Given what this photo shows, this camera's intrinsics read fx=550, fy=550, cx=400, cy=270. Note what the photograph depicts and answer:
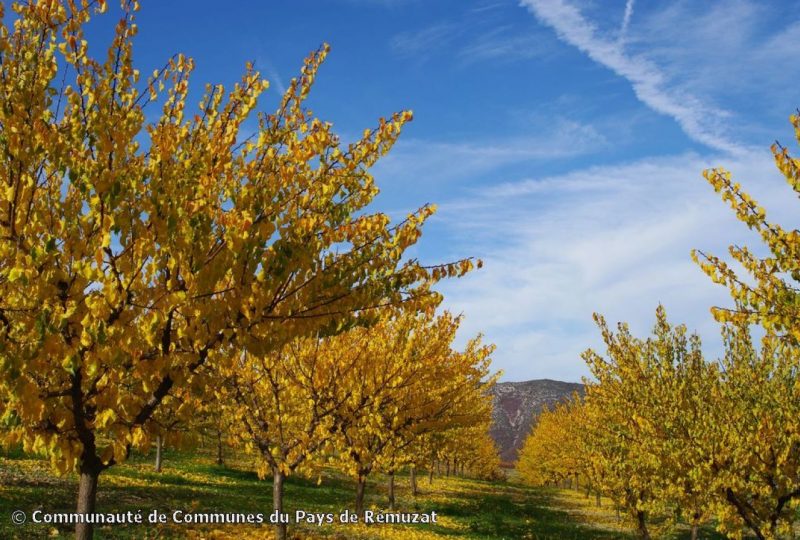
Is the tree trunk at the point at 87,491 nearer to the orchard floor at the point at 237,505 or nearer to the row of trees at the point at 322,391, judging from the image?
the row of trees at the point at 322,391

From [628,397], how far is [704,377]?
191 centimetres

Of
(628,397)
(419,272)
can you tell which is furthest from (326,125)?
(628,397)

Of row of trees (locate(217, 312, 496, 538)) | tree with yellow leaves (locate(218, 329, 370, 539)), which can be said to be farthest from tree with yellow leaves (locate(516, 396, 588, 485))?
tree with yellow leaves (locate(218, 329, 370, 539))

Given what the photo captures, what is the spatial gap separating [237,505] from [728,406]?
14.5 meters

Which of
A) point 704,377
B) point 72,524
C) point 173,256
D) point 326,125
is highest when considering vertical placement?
point 326,125

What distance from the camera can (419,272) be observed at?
17.8ft

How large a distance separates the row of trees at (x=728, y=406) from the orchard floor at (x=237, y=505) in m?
6.79

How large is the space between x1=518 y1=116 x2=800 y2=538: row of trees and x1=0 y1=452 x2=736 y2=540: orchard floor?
22.3 ft

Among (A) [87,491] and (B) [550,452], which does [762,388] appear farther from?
(B) [550,452]

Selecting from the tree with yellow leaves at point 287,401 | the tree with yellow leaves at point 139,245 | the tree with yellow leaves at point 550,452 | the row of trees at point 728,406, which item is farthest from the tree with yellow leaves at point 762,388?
the tree with yellow leaves at point 550,452

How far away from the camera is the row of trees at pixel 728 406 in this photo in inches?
243

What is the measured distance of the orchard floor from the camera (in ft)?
40.8

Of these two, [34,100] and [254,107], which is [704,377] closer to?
[254,107]

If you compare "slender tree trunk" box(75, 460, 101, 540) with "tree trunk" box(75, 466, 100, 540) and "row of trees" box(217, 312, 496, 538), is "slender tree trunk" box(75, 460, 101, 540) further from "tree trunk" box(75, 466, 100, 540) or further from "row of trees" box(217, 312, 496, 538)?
"row of trees" box(217, 312, 496, 538)
